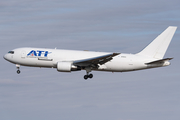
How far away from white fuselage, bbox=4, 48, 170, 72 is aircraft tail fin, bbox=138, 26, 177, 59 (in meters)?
1.30

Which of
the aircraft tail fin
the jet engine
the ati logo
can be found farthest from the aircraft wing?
the aircraft tail fin

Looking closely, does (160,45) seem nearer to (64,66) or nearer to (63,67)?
(64,66)

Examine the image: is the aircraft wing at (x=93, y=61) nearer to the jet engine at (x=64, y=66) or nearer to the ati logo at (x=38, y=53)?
the jet engine at (x=64, y=66)

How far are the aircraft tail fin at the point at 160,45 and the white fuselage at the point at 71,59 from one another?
130 centimetres

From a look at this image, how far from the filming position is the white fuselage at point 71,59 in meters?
48.6

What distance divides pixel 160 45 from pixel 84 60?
41.2ft

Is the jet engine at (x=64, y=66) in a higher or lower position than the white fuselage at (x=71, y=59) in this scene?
lower

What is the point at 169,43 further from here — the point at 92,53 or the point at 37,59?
the point at 37,59

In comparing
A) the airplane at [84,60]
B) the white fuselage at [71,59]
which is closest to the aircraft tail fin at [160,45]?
the airplane at [84,60]

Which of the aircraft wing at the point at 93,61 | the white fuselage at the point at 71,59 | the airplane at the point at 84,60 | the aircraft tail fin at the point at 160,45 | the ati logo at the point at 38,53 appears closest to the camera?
the aircraft wing at the point at 93,61

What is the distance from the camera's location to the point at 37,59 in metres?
48.7

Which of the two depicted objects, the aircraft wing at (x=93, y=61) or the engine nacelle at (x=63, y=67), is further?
the engine nacelle at (x=63, y=67)

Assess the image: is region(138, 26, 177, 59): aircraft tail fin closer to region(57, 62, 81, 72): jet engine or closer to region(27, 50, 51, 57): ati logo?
region(57, 62, 81, 72): jet engine

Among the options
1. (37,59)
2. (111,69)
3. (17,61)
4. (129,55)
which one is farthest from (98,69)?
(17,61)
